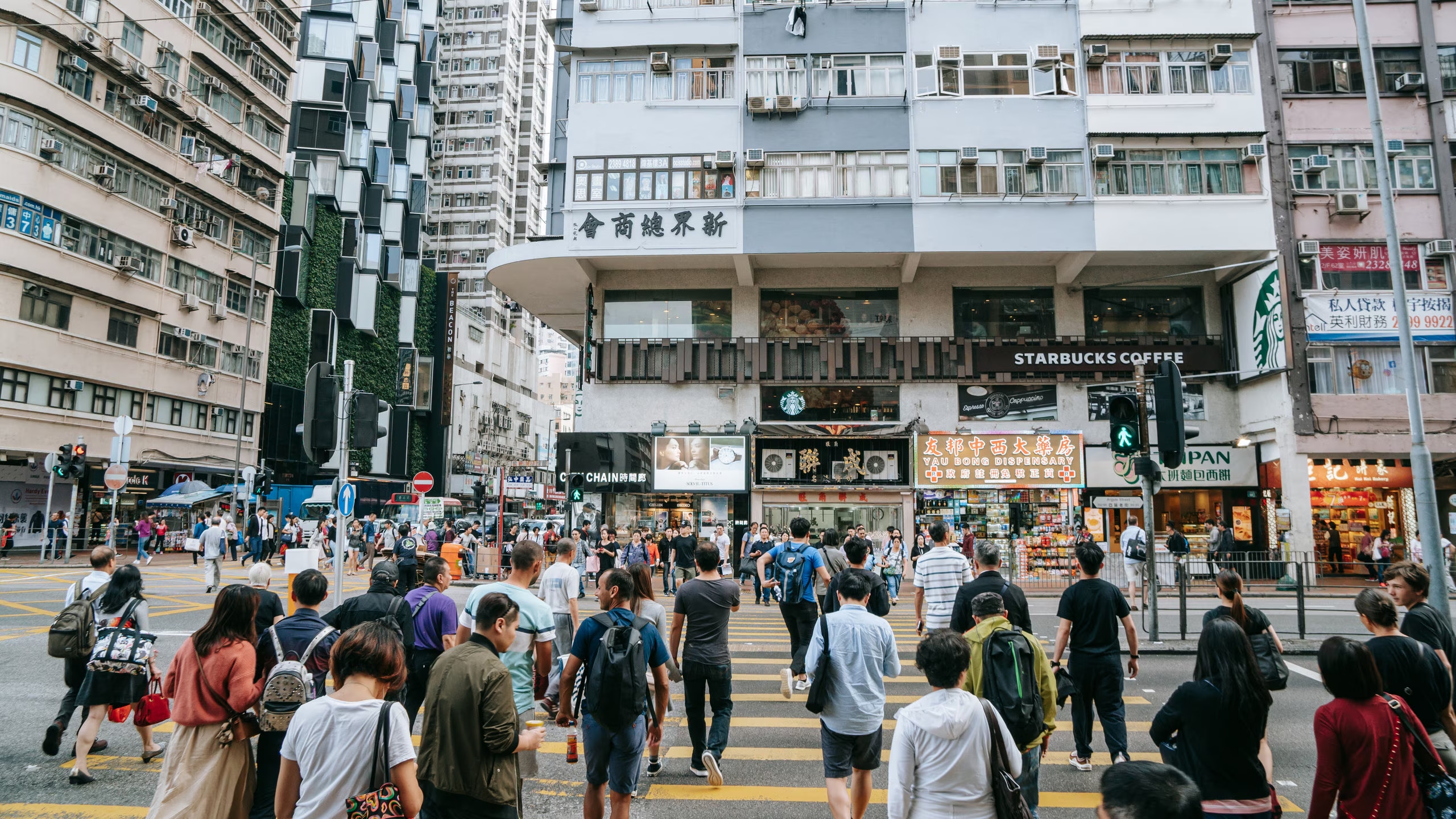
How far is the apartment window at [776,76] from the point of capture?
1038 inches

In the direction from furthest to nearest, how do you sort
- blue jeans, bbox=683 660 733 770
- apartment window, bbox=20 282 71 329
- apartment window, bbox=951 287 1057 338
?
apartment window, bbox=20 282 71 329 → apartment window, bbox=951 287 1057 338 → blue jeans, bbox=683 660 733 770

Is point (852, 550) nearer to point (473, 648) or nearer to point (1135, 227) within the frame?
point (473, 648)

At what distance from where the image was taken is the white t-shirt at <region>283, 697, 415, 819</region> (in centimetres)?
330

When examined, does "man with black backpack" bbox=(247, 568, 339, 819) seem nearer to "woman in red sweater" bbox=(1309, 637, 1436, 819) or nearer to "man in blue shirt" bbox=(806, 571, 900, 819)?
"man in blue shirt" bbox=(806, 571, 900, 819)

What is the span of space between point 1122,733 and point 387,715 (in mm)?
5631

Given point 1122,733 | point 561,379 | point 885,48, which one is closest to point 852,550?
point 1122,733

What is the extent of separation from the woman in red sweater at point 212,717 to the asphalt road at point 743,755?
7.07ft

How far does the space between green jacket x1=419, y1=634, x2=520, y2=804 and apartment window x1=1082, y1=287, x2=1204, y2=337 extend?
26.8 m

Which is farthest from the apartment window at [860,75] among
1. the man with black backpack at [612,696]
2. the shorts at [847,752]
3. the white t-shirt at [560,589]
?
the shorts at [847,752]

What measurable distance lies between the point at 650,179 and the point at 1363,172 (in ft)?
72.0

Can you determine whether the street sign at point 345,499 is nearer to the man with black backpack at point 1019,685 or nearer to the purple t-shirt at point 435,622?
the purple t-shirt at point 435,622

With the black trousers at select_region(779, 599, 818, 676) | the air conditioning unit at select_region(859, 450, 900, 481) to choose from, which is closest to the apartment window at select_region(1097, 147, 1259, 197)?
the air conditioning unit at select_region(859, 450, 900, 481)

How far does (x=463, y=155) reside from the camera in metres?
74.4

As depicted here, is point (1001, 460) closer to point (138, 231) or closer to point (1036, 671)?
point (1036, 671)
